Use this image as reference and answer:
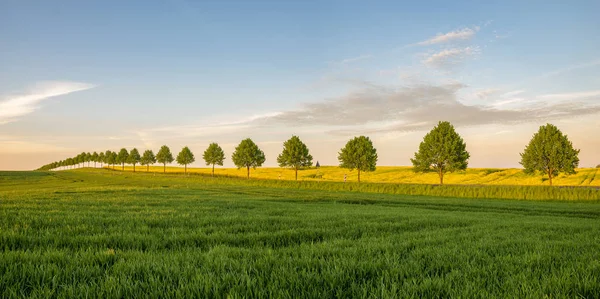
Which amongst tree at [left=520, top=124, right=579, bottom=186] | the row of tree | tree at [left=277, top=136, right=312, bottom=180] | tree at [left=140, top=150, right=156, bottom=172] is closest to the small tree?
tree at [left=140, top=150, right=156, bottom=172]

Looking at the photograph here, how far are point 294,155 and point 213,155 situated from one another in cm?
3622

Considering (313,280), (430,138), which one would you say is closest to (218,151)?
(430,138)

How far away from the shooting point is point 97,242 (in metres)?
6.30

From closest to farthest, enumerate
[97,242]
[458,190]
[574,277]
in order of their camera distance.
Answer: [574,277] → [97,242] → [458,190]

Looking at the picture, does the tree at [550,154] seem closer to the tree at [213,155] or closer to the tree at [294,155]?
the tree at [294,155]

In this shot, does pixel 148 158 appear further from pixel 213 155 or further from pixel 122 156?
pixel 213 155

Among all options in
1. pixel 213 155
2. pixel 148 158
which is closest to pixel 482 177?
pixel 213 155

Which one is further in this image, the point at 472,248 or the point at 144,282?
the point at 472,248

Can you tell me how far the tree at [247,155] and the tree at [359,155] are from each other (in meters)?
25.6

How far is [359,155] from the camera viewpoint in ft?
245

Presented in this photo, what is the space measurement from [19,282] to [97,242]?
8.73 feet

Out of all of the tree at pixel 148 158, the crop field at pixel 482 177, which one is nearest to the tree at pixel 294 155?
the crop field at pixel 482 177

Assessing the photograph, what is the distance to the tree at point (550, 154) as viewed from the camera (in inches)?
2272

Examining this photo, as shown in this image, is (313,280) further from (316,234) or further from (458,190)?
(458,190)
